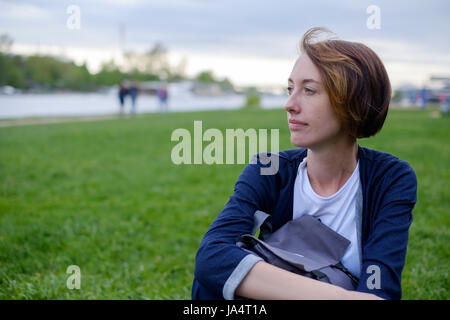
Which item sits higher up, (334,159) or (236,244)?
(334,159)

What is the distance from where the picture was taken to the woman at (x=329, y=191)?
1518mm

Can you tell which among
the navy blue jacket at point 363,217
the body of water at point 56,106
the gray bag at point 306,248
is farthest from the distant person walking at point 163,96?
the gray bag at point 306,248

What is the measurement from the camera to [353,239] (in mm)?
1748

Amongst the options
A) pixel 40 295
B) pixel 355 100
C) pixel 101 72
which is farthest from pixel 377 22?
pixel 101 72

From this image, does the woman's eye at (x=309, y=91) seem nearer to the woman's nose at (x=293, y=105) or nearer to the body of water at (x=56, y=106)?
the woman's nose at (x=293, y=105)

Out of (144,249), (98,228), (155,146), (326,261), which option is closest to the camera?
(326,261)

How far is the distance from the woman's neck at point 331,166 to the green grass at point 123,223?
157cm

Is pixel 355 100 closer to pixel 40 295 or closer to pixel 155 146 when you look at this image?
pixel 40 295

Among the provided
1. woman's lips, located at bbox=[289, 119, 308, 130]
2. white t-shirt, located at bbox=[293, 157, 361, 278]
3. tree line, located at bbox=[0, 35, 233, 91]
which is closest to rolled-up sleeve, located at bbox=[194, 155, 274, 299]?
white t-shirt, located at bbox=[293, 157, 361, 278]

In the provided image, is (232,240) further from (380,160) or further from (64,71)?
(64,71)

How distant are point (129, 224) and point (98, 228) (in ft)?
1.03

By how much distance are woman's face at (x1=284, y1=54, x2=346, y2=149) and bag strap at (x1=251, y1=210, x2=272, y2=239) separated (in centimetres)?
30

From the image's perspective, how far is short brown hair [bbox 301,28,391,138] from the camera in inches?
63.7

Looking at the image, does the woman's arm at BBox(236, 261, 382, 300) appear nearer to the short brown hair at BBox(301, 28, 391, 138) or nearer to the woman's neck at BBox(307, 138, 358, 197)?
the woman's neck at BBox(307, 138, 358, 197)
